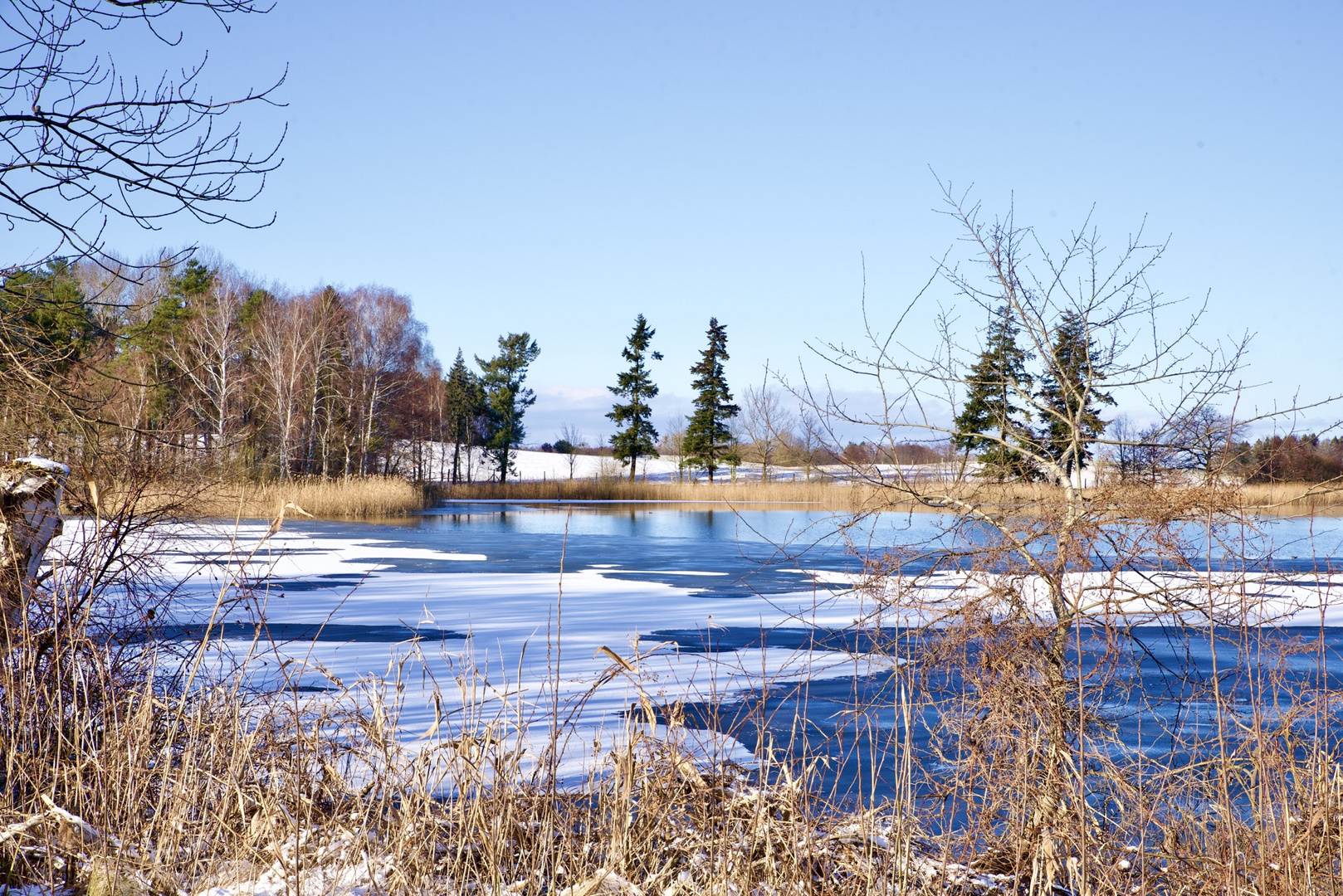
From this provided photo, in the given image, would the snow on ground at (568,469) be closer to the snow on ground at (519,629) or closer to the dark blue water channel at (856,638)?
the dark blue water channel at (856,638)

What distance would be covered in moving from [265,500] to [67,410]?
19.9 m

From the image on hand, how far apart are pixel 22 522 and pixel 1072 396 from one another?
4.85m

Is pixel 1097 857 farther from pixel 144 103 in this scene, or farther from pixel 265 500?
pixel 265 500

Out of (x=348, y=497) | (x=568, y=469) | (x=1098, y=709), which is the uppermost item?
(x=568, y=469)

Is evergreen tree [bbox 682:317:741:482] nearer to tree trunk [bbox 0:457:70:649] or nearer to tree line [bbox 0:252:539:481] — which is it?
tree line [bbox 0:252:539:481]

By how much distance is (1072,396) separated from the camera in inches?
197

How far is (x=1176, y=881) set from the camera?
3346 millimetres

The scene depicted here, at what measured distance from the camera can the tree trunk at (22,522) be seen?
359 centimetres

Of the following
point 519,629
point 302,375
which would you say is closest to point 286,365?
point 302,375

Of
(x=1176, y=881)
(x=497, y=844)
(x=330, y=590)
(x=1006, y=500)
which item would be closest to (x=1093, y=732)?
(x=1006, y=500)

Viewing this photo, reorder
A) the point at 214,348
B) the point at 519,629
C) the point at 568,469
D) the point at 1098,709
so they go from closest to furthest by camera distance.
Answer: the point at 1098,709 → the point at 519,629 → the point at 214,348 → the point at 568,469

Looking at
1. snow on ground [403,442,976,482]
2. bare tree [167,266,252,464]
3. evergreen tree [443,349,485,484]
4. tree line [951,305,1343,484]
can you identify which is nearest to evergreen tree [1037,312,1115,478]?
tree line [951,305,1343,484]

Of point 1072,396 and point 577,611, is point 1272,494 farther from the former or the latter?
point 577,611

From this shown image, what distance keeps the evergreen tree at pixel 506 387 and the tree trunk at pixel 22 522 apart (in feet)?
164
